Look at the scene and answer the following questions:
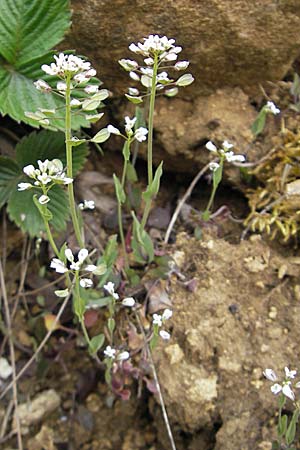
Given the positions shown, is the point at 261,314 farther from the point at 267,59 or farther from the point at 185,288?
the point at 267,59

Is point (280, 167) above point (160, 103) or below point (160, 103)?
below

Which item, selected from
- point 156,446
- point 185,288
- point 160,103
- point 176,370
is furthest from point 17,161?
point 156,446

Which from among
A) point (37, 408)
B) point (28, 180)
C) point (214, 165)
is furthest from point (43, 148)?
point (37, 408)

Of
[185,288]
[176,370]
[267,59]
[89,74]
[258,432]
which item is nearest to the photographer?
[89,74]

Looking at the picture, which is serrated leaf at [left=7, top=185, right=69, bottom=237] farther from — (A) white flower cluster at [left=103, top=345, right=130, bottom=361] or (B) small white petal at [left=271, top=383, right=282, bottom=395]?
(B) small white petal at [left=271, top=383, right=282, bottom=395]

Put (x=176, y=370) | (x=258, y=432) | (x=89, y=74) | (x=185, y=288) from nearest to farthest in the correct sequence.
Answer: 1. (x=89, y=74)
2. (x=258, y=432)
3. (x=176, y=370)
4. (x=185, y=288)

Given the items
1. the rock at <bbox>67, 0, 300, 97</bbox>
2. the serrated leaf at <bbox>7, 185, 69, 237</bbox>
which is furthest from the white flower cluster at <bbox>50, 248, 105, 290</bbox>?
the rock at <bbox>67, 0, 300, 97</bbox>

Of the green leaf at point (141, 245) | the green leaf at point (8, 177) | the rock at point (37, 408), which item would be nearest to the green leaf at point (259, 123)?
the green leaf at point (141, 245)

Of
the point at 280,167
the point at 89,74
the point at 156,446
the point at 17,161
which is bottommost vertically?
the point at 156,446

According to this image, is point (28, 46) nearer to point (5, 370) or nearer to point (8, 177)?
point (8, 177)
